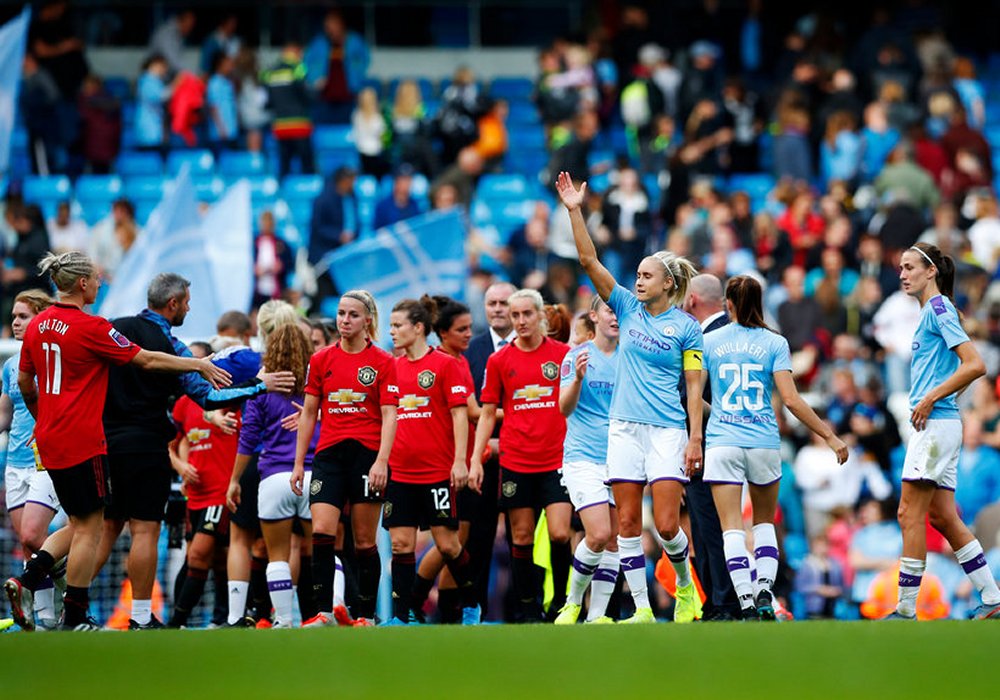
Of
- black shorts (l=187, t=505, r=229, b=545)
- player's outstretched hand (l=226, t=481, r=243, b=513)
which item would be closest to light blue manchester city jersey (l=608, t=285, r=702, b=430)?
player's outstretched hand (l=226, t=481, r=243, b=513)

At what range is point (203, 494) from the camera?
39.7ft

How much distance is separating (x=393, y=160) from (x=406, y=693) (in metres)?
15.9

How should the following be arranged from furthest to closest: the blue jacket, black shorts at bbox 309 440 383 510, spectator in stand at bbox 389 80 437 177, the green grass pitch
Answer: the blue jacket → spectator in stand at bbox 389 80 437 177 → black shorts at bbox 309 440 383 510 → the green grass pitch

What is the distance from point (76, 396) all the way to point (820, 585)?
814 cm

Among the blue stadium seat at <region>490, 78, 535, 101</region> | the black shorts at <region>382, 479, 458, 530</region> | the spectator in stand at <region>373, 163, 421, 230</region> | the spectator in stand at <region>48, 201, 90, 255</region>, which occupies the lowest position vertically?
the black shorts at <region>382, 479, 458, 530</region>

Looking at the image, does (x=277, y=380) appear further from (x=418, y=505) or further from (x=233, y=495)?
(x=418, y=505)

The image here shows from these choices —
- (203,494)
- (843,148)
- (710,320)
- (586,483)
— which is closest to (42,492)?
(203,494)

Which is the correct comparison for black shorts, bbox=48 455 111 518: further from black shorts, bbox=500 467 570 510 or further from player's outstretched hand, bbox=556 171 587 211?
player's outstretched hand, bbox=556 171 587 211

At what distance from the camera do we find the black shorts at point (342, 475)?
10961 millimetres

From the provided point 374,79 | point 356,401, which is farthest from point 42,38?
point 356,401

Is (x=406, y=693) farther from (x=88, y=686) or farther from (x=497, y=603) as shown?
(x=497, y=603)

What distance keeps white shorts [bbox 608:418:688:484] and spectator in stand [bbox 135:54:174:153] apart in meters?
14.3

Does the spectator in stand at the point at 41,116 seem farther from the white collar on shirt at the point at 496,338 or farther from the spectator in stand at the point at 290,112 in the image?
the white collar on shirt at the point at 496,338

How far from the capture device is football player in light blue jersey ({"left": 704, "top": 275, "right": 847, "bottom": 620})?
10164 mm
